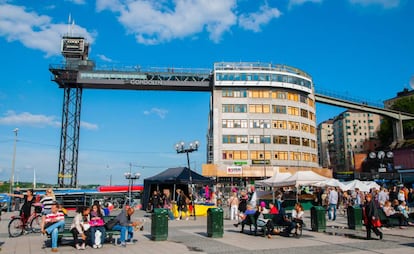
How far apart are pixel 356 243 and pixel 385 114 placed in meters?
72.7

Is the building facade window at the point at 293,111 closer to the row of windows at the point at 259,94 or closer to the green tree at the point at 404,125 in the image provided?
the row of windows at the point at 259,94

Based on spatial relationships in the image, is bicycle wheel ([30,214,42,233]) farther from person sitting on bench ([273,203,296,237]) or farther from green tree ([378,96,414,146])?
green tree ([378,96,414,146])

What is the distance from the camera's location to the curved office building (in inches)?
2477

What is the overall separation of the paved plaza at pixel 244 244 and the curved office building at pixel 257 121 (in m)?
46.6

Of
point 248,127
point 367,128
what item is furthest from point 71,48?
point 367,128

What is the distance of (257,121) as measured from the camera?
6488 centimetres

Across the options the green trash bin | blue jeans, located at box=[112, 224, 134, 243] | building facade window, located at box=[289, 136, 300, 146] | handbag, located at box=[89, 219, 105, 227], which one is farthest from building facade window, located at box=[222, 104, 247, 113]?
handbag, located at box=[89, 219, 105, 227]

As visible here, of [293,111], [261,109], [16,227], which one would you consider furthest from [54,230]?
[293,111]

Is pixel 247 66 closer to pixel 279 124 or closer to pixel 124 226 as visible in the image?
pixel 279 124

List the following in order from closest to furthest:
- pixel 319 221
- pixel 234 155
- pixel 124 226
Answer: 1. pixel 124 226
2. pixel 319 221
3. pixel 234 155

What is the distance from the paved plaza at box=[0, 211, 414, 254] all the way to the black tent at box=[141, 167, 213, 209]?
10.4 metres

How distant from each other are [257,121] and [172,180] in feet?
135

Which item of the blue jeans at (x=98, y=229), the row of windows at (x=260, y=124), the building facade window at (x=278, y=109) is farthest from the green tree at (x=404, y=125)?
the blue jeans at (x=98, y=229)

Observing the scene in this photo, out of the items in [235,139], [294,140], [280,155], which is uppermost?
[294,140]
